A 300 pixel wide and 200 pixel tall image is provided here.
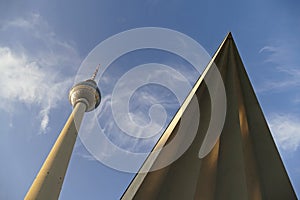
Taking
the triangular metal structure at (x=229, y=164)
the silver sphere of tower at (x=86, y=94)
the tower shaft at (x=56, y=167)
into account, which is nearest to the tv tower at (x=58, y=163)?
the tower shaft at (x=56, y=167)

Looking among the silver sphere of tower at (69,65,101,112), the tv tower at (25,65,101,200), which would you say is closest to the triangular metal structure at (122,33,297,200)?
the tv tower at (25,65,101,200)

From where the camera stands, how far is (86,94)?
23438 mm

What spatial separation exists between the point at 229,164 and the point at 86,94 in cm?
2274

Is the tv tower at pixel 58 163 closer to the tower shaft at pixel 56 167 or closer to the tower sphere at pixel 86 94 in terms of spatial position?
the tower shaft at pixel 56 167

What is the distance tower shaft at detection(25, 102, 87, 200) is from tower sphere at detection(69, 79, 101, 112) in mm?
4825

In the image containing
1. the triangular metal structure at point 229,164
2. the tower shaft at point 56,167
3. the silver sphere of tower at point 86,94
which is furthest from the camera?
the silver sphere of tower at point 86,94

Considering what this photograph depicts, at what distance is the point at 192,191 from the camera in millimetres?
1242

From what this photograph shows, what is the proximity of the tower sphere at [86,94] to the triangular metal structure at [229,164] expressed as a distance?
71.5 feet

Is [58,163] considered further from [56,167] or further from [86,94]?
[86,94]

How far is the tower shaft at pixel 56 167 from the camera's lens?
12523 mm

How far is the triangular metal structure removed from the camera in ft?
4.16

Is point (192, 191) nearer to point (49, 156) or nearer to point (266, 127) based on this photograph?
point (266, 127)

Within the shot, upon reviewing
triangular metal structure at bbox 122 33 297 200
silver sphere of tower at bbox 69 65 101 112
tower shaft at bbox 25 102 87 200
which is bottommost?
triangular metal structure at bbox 122 33 297 200

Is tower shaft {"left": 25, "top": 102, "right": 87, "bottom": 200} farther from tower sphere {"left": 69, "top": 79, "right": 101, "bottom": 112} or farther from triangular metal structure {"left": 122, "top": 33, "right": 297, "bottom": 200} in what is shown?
triangular metal structure {"left": 122, "top": 33, "right": 297, "bottom": 200}
